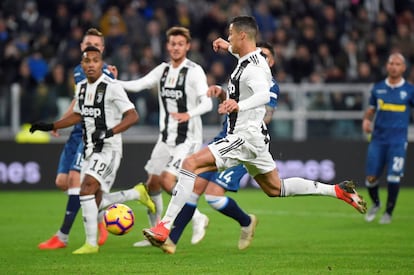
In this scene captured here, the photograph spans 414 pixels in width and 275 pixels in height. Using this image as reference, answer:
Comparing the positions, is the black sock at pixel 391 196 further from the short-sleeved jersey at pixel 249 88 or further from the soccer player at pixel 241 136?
the short-sleeved jersey at pixel 249 88

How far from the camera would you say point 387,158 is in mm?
13750

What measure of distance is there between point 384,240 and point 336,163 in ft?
27.6

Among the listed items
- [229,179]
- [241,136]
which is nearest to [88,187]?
[229,179]

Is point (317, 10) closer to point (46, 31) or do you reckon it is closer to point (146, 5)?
point (146, 5)

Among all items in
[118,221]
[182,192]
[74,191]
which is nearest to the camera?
[182,192]

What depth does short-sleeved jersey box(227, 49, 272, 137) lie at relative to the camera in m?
9.09

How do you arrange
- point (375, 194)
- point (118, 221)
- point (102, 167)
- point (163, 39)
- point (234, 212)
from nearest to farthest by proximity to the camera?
point (118, 221) → point (102, 167) → point (234, 212) → point (375, 194) → point (163, 39)

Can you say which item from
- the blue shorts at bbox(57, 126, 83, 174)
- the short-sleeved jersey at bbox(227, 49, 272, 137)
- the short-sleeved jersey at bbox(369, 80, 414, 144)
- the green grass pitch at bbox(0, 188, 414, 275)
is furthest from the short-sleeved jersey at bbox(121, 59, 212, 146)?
the short-sleeved jersey at bbox(369, 80, 414, 144)

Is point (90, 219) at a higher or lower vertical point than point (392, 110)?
lower

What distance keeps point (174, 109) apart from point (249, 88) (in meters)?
2.02

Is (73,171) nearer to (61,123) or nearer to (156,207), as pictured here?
(61,123)

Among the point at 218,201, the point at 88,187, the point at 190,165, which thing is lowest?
the point at 218,201

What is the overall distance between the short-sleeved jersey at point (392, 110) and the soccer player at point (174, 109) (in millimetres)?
3635

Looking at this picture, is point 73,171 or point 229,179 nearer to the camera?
point 229,179
